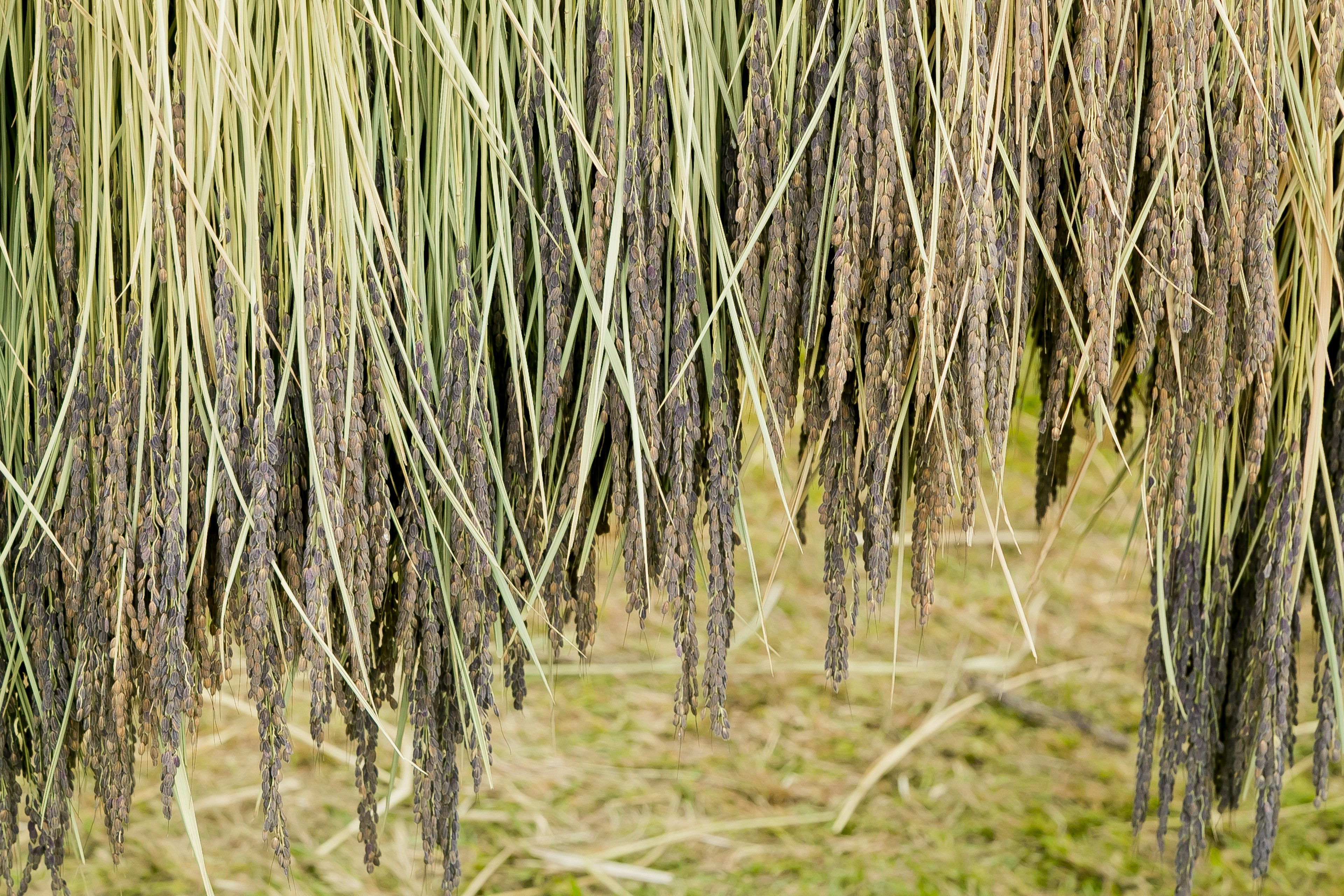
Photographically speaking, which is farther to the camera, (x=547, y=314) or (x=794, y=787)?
(x=794, y=787)

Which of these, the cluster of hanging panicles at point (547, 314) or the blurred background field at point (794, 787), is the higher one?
the cluster of hanging panicles at point (547, 314)

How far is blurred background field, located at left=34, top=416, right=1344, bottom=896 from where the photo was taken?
45.6 inches

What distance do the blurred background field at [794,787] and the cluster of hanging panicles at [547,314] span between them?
0.51 meters

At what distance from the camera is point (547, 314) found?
520 mm

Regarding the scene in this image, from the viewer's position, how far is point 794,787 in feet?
4.26

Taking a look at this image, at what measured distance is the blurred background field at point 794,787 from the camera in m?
1.16

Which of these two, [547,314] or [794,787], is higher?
[547,314]

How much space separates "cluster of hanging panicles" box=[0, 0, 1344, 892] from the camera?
0.47 meters

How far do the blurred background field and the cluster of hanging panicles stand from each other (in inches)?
20.0

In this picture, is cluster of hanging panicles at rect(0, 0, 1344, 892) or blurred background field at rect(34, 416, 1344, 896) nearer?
cluster of hanging panicles at rect(0, 0, 1344, 892)

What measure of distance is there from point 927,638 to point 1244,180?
1.07m

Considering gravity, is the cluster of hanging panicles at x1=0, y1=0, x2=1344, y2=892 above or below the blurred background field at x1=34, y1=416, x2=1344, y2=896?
above

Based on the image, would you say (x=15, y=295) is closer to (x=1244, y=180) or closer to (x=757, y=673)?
(x=1244, y=180)

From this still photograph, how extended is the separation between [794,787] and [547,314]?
97 cm
